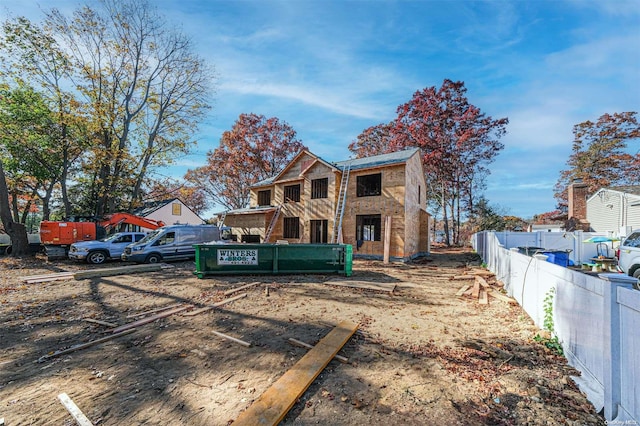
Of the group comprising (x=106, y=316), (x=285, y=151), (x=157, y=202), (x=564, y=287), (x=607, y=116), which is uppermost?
(x=607, y=116)

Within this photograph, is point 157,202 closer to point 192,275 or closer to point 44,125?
point 44,125

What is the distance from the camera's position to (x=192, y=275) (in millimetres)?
11000

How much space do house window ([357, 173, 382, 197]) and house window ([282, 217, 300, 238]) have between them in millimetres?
5576

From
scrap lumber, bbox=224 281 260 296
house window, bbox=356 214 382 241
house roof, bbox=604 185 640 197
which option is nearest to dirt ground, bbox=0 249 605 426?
scrap lumber, bbox=224 281 260 296

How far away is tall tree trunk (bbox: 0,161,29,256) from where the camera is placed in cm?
1535

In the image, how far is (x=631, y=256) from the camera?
9.02 m

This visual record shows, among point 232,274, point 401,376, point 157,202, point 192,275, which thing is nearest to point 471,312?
point 401,376

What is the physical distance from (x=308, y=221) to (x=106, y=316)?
13.9 m

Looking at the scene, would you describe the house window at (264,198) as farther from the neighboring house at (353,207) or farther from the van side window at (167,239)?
the van side window at (167,239)

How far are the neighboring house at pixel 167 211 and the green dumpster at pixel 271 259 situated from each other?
26010 millimetres

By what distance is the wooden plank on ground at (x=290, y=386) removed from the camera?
2.81 meters

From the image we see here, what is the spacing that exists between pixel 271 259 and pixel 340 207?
8.14 meters

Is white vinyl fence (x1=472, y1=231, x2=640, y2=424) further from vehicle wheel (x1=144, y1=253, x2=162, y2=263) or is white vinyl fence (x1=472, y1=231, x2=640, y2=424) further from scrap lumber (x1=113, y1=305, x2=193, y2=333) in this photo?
vehicle wheel (x1=144, y1=253, x2=162, y2=263)

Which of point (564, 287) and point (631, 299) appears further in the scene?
point (564, 287)
